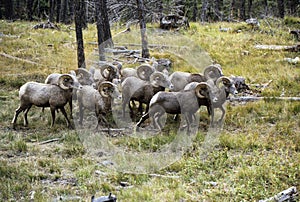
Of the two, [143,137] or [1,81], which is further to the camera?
[1,81]

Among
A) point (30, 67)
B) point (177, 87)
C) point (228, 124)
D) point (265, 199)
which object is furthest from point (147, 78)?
point (30, 67)

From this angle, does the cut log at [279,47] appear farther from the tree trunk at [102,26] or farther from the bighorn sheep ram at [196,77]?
the bighorn sheep ram at [196,77]

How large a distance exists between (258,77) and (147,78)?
4.78 m

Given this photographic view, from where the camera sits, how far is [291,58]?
16.0 m

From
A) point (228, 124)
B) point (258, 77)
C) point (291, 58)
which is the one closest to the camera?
point (228, 124)

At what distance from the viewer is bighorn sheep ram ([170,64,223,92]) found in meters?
11.0

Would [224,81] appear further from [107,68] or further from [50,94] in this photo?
[50,94]

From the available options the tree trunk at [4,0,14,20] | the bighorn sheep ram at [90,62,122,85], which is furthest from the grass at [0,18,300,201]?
the tree trunk at [4,0,14,20]

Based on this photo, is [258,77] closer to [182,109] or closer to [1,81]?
[182,109]

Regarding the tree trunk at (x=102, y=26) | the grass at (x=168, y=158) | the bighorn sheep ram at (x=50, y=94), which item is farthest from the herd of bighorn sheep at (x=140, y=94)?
the tree trunk at (x=102, y=26)

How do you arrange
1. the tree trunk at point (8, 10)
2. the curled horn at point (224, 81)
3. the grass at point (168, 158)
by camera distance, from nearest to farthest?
the grass at point (168, 158), the curled horn at point (224, 81), the tree trunk at point (8, 10)

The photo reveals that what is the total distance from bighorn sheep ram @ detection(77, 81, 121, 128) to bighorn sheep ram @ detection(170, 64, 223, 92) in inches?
79.0

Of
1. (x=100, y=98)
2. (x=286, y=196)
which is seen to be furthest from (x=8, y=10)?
(x=286, y=196)

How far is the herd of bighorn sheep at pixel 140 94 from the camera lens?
9625 millimetres
